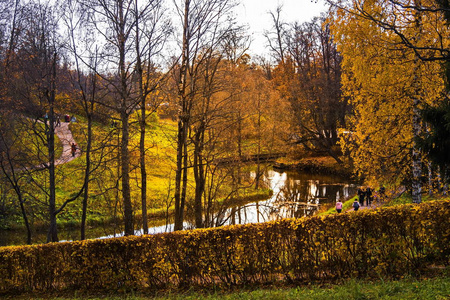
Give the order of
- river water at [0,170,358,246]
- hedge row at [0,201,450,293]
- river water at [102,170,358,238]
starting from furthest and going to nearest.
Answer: river water at [102,170,358,238] → river water at [0,170,358,246] → hedge row at [0,201,450,293]

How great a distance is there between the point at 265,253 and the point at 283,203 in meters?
11.9

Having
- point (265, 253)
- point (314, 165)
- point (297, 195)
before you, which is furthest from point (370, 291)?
point (314, 165)

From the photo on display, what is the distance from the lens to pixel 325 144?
1463 inches

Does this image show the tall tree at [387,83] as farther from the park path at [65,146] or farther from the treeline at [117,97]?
the park path at [65,146]

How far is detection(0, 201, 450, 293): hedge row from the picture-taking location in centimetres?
700

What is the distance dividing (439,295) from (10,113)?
1598 centimetres

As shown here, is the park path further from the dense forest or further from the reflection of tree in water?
the reflection of tree in water

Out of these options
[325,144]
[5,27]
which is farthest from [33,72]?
[325,144]

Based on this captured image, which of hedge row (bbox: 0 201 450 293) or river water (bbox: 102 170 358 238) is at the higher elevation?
hedge row (bbox: 0 201 450 293)

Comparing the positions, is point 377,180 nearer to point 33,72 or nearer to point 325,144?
point 33,72

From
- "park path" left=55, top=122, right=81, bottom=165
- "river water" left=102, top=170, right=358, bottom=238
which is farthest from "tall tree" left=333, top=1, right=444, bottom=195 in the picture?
"park path" left=55, top=122, right=81, bottom=165

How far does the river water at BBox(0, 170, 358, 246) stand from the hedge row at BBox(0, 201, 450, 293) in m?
6.64

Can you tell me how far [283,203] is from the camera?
1917 centimetres

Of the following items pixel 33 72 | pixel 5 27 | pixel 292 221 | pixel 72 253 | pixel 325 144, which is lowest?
pixel 72 253
